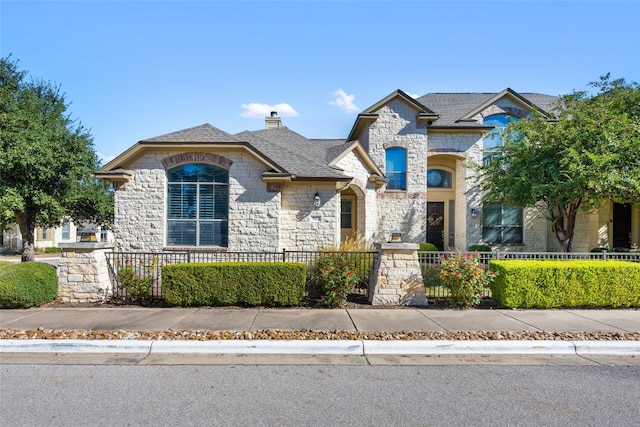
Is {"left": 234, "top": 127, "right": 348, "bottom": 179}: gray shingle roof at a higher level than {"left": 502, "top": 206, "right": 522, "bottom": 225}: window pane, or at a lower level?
higher

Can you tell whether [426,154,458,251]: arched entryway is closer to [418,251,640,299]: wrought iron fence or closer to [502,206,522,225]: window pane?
[502,206,522,225]: window pane

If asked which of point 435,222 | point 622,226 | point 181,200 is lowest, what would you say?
point 622,226

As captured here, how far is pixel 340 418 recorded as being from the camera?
11.8ft

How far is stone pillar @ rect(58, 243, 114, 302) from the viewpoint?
27.4 ft

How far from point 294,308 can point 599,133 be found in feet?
33.0

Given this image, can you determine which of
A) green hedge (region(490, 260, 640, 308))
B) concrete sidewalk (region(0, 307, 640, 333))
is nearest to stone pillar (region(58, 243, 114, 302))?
concrete sidewalk (region(0, 307, 640, 333))

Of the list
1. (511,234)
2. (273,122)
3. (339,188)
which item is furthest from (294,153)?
(511,234)

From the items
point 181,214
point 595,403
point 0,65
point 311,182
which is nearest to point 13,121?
point 0,65

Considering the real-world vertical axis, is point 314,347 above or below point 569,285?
below

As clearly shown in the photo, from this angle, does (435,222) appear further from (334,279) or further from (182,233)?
(182,233)

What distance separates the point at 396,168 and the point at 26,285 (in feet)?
44.8

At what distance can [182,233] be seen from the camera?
11750mm

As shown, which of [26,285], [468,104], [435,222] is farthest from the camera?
[468,104]

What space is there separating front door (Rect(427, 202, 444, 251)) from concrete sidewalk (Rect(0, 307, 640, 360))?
33.9 ft
